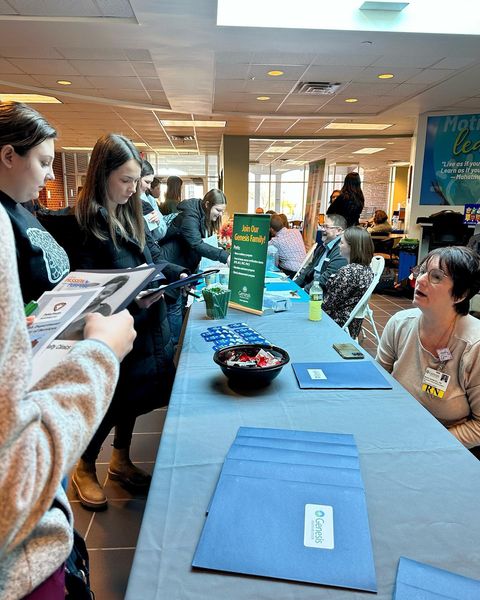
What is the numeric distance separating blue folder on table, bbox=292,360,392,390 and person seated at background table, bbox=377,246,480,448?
0.74 ft

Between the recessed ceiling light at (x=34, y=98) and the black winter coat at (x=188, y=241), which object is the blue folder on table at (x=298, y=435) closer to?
the black winter coat at (x=188, y=241)

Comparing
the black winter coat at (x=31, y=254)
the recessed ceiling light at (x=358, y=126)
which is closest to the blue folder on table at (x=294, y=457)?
the black winter coat at (x=31, y=254)

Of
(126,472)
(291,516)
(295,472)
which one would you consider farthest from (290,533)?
(126,472)

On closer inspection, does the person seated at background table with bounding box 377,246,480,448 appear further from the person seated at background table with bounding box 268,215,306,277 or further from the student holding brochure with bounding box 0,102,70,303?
the person seated at background table with bounding box 268,215,306,277

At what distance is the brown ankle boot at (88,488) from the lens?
6.38 feet

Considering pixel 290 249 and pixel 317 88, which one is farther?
pixel 317 88

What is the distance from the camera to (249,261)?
2.30 meters

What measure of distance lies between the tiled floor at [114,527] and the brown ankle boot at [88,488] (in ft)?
0.13

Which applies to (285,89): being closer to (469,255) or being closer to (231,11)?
(231,11)

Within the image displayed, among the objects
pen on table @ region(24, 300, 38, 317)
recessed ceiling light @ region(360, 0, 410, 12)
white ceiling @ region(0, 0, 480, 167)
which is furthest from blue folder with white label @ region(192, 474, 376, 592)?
recessed ceiling light @ region(360, 0, 410, 12)

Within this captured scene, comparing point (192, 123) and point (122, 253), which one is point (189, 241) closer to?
point (122, 253)

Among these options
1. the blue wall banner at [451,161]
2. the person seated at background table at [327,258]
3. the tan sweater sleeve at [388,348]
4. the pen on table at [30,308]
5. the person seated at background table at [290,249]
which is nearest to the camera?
the pen on table at [30,308]

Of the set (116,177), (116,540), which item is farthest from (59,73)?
(116,540)

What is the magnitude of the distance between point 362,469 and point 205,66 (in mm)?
5228
